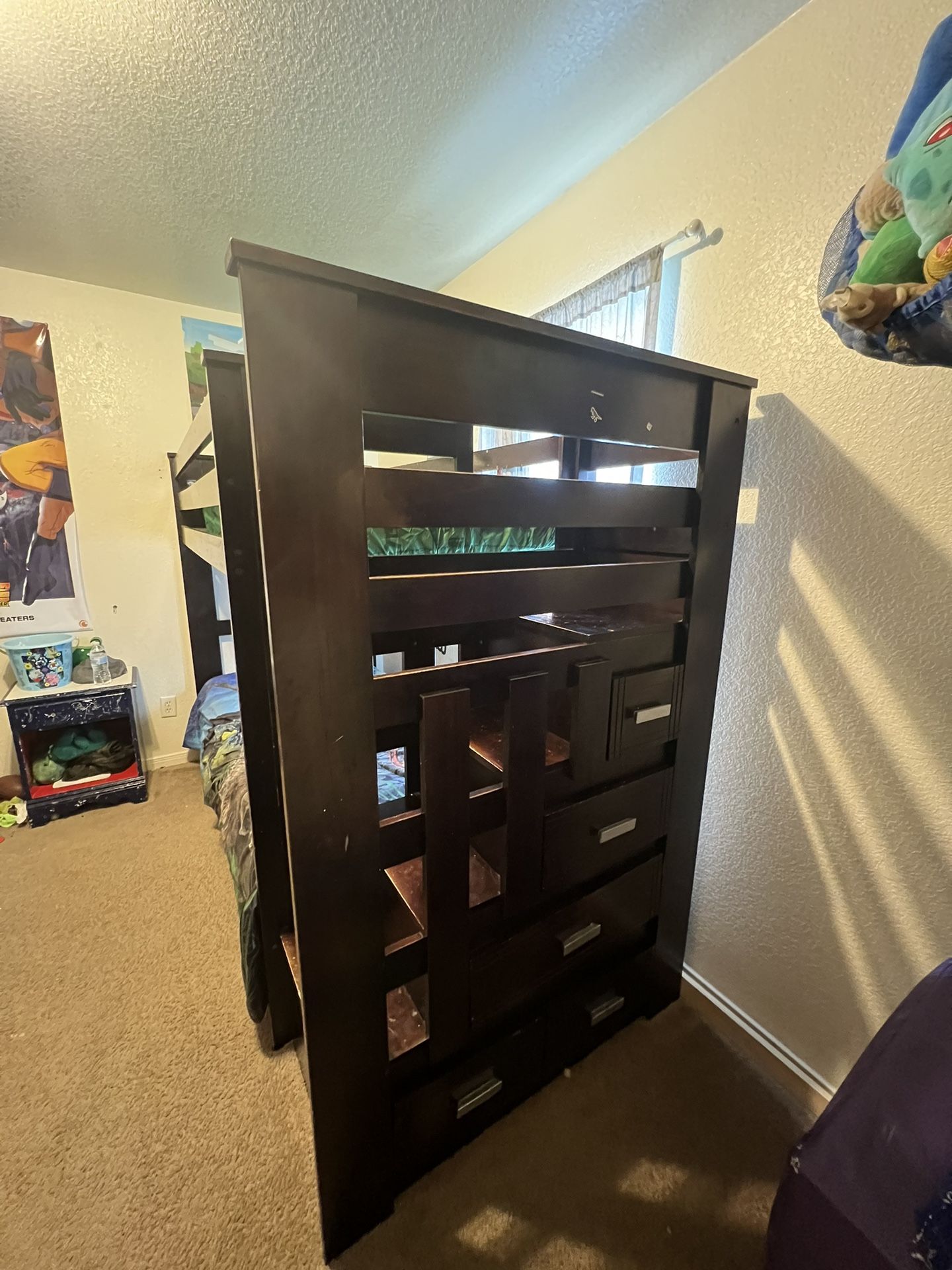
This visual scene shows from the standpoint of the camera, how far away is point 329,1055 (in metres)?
0.84

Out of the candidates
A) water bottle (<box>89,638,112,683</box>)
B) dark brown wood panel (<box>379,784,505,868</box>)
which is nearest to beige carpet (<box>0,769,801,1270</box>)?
dark brown wood panel (<box>379,784,505,868</box>)

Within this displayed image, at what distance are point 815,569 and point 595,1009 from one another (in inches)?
47.0

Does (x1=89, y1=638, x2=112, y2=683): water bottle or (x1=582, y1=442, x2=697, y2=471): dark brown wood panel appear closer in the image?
(x1=582, y1=442, x2=697, y2=471): dark brown wood panel

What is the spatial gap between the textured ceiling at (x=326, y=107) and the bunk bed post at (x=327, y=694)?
952 mm

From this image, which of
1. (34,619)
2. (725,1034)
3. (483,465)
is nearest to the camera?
(725,1034)

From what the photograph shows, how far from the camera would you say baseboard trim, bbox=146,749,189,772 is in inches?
108

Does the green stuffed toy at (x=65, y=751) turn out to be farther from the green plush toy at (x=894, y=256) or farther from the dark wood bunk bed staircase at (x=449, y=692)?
the green plush toy at (x=894, y=256)

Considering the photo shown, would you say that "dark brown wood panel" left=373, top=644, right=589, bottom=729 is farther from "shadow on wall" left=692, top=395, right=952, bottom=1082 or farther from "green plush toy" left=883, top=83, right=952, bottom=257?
"green plush toy" left=883, top=83, right=952, bottom=257

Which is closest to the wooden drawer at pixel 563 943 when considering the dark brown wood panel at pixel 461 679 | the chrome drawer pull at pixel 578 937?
the chrome drawer pull at pixel 578 937

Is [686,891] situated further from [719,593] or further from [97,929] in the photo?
[97,929]

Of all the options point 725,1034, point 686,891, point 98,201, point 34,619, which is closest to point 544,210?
point 98,201

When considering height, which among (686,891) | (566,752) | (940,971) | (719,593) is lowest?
(686,891)

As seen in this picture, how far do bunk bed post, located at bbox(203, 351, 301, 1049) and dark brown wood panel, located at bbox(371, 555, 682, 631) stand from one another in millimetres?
216

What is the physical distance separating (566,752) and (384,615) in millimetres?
558
